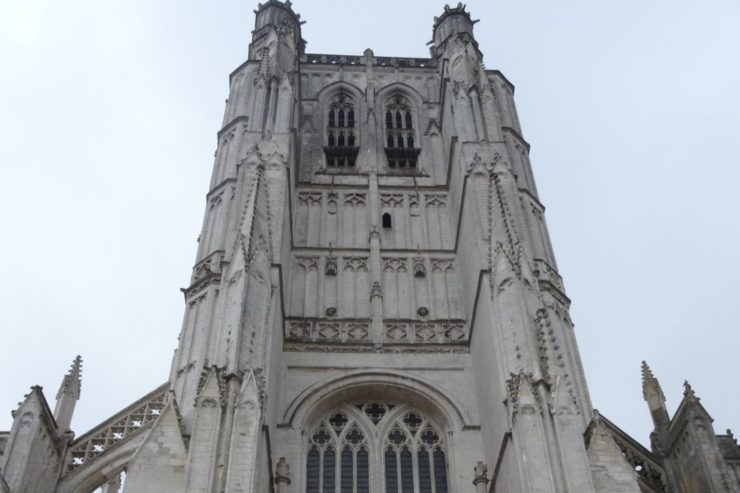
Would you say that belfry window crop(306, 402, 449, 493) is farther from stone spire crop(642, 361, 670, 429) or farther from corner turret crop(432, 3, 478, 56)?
corner turret crop(432, 3, 478, 56)

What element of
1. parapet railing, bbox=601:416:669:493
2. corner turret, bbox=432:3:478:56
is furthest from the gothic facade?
corner turret, bbox=432:3:478:56

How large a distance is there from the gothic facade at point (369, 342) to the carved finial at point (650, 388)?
5 cm

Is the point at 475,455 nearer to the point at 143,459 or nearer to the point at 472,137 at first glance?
the point at 143,459

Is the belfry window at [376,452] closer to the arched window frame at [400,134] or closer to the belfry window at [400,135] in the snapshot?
the arched window frame at [400,134]

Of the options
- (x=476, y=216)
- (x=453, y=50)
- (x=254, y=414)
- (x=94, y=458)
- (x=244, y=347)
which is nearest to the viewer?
(x=254, y=414)

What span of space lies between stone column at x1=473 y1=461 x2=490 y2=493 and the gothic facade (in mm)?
48

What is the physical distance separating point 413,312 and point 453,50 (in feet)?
30.7

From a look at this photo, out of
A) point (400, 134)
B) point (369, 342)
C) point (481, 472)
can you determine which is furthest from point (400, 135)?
point (481, 472)

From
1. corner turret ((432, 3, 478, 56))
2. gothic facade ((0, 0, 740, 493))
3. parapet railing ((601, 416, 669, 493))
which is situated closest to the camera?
gothic facade ((0, 0, 740, 493))

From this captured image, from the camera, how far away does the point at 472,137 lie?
22.2 m

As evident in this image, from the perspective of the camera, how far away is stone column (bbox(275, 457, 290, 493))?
16.6m

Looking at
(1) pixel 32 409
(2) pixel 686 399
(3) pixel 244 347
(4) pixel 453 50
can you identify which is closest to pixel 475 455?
(2) pixel 686 399

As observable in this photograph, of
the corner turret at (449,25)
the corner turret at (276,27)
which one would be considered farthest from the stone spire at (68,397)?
the corner turret at (449,25)

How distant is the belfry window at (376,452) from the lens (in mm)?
17391
